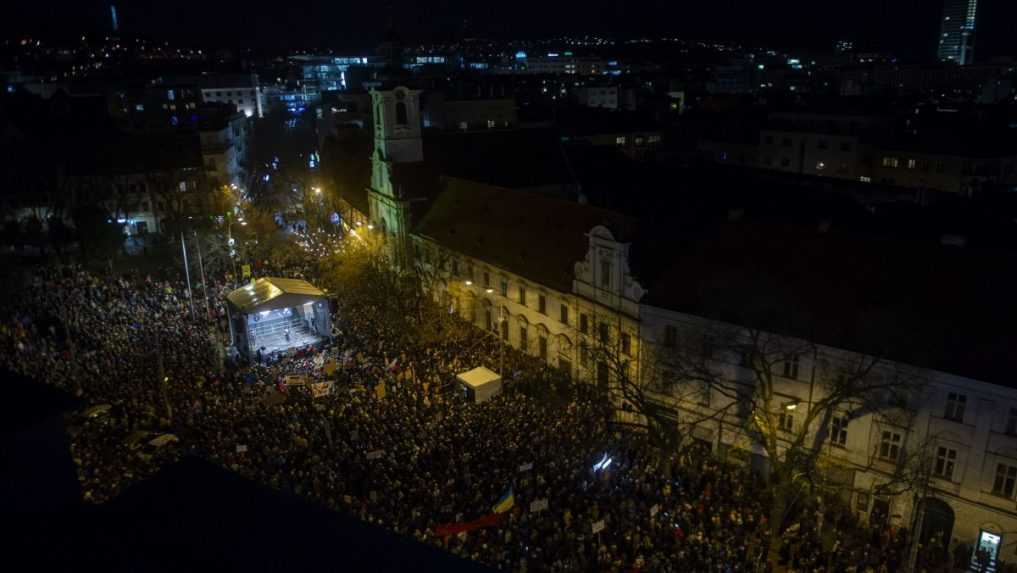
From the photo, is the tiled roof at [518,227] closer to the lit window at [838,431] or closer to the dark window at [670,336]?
the dark window at [670,336]

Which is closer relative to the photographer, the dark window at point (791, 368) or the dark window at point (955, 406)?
the dark window at point (955, 406)

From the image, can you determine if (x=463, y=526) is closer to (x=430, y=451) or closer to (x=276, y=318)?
(x=430, y=451)

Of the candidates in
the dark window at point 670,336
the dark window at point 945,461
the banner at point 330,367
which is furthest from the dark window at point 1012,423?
the banner at point 330,367

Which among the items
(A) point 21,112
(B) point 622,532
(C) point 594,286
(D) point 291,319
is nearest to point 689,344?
(C) point 594,286

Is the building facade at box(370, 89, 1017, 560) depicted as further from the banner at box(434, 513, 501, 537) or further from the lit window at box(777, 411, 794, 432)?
the banner at box(434, 513, 501, 537)

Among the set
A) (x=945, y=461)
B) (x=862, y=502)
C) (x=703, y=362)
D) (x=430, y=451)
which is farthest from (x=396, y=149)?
(x=945, y=461)
